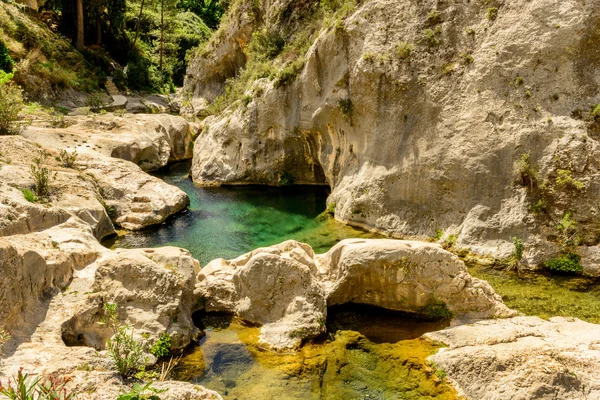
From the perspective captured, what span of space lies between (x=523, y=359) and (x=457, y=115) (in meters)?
9.15

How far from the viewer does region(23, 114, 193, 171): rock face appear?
19422mm

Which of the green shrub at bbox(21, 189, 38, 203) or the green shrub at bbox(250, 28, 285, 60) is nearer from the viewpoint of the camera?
the green shrub at bbox(21, 189, 38, 203)

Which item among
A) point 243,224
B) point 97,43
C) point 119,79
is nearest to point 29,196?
point 243,224

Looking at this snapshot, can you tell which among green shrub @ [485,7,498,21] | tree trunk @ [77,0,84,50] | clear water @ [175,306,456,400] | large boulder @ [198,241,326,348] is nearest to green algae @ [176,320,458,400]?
clear water @ [175,306,456,400]

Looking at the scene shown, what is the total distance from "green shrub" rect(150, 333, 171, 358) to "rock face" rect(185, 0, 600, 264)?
9228mm

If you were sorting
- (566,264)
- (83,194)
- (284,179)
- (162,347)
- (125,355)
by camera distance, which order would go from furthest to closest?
(284,179) < (83,194) < (566,264) < (162,347) < (125,355)

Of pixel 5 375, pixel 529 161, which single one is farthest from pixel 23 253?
pixel 529 161

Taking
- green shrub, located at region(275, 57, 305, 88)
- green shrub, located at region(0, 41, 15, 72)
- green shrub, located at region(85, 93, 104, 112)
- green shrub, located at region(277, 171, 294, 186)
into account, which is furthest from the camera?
green shrub, located at region(85, 93, 104, 112)

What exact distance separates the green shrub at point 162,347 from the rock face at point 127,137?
12690 millimetres

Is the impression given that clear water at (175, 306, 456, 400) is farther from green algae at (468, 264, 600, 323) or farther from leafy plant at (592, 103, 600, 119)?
leafy plant at (592, 103, 600, 119)

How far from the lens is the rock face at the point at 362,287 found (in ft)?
33.9

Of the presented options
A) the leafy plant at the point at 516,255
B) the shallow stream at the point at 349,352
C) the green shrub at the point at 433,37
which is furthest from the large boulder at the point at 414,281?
the green shrub at the point at 433,37

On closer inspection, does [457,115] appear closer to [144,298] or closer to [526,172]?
[526,172]

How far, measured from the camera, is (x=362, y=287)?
11086mm
